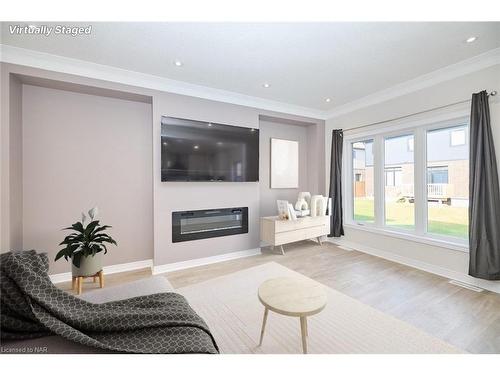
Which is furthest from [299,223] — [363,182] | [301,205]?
[363,182]

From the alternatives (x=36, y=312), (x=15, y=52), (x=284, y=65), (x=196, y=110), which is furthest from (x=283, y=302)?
(x=15, y=52)

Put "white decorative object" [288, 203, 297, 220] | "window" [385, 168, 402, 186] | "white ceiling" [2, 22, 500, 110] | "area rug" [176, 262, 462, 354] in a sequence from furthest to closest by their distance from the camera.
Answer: "white decorative object" [288, 203, 297, 220] → "window" [385, 168, 402, 186] → "white ceiling" [2, 22, 500, 110] → "area rug" [176, 262, 462, 354]

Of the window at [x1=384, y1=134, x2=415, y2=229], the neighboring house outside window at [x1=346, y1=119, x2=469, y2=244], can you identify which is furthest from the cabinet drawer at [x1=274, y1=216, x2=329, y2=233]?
the window at [x1=384, y1=134, x2=415, y2=229]

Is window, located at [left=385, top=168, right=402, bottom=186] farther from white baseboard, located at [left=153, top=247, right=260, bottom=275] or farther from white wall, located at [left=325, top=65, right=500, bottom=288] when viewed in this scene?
white baseboard, located at [left=153, top=247, right=260, bottom=275]

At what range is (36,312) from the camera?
1.01 meters

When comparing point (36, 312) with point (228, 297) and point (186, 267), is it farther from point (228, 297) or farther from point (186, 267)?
point (186, 267)

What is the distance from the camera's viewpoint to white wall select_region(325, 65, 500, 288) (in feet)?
7.89

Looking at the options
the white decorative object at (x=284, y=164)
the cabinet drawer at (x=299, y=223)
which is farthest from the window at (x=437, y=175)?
the white decorative object at (x=284, y=164)

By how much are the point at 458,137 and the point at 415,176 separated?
0.67 meters

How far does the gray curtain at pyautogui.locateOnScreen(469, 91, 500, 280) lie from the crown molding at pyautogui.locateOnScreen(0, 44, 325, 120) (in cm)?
252

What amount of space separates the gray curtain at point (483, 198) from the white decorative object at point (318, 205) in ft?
6.39

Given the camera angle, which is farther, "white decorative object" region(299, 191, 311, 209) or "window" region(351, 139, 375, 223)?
"white decorative object" region(299, 191, 311, 209)

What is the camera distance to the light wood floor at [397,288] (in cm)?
176
